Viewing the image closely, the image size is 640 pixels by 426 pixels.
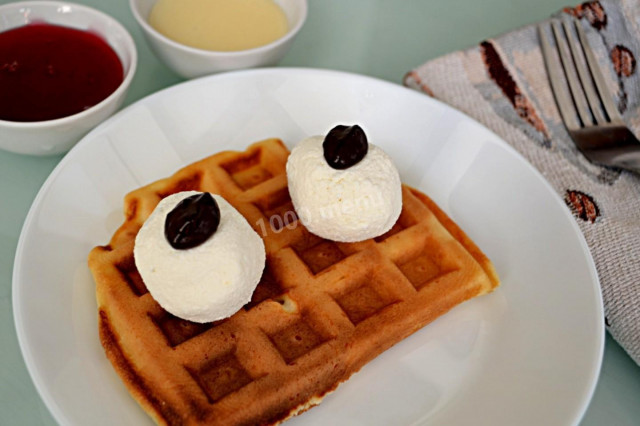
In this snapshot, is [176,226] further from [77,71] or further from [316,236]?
[77,71]

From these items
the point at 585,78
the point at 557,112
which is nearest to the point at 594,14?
the point at 585,78

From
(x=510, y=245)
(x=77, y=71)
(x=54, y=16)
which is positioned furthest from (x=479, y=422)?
(x=54, y=16)

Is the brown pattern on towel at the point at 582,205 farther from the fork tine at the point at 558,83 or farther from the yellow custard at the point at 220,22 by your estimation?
the yellow custard at the point at 220,22

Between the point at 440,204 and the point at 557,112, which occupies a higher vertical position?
the point at 557,112

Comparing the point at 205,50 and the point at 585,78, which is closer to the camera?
the point at 205,50

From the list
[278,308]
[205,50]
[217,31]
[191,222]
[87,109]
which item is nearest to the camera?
[191,222]

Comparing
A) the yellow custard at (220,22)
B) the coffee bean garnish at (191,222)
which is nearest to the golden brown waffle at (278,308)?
the coffee bean garnish at (191,222)

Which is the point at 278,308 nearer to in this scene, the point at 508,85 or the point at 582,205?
the point at 582,205
